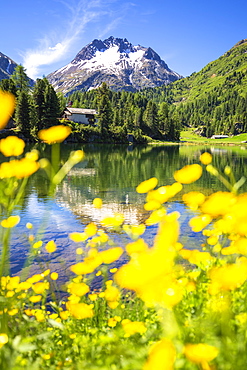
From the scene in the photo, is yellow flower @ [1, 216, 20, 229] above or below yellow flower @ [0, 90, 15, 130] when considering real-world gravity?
below

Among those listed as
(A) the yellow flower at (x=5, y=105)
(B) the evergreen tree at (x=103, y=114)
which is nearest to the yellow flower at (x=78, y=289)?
(A) the yellow flower at (x=5, y=105)

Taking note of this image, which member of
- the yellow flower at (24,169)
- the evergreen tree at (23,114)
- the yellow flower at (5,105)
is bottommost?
the yellow flower at (24,169)

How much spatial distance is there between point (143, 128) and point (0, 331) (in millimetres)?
119545

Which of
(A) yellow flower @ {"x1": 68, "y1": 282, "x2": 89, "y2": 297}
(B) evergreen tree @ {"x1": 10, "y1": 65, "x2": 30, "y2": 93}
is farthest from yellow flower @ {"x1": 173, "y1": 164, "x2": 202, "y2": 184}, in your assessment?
(B) evergreen tree @ {"x1": 10, "y1": 65, "x2": 30, "y2": 93}

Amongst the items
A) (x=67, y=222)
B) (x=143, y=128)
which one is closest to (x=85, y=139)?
(x=143, y=128)

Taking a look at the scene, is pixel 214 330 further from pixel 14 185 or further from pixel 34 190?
pixel 34 190

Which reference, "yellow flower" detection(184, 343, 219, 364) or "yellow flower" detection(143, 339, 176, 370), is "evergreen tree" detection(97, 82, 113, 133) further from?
"yellow flower" detection(143, 339, 176, 370)

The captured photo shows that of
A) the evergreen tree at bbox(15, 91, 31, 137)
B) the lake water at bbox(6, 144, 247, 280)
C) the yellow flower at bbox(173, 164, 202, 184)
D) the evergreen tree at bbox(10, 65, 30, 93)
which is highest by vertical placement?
the evergreen tree at bbox(10, 65, 30, 93)

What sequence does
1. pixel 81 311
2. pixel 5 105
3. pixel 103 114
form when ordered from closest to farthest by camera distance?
1. pixel 5 105
2. pixel 81 311
3. pixel 103 114

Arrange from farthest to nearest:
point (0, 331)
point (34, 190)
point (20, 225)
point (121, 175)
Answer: point (121, 175), point (34, 190), point (20, 225), point (0, 331)

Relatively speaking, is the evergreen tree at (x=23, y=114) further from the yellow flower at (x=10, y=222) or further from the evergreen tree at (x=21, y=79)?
the yellow flower at (x=10, y=222)

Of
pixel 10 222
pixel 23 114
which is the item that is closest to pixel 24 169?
pixel 10 222

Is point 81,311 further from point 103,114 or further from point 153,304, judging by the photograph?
point 103,114

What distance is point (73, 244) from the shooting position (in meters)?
9.27
